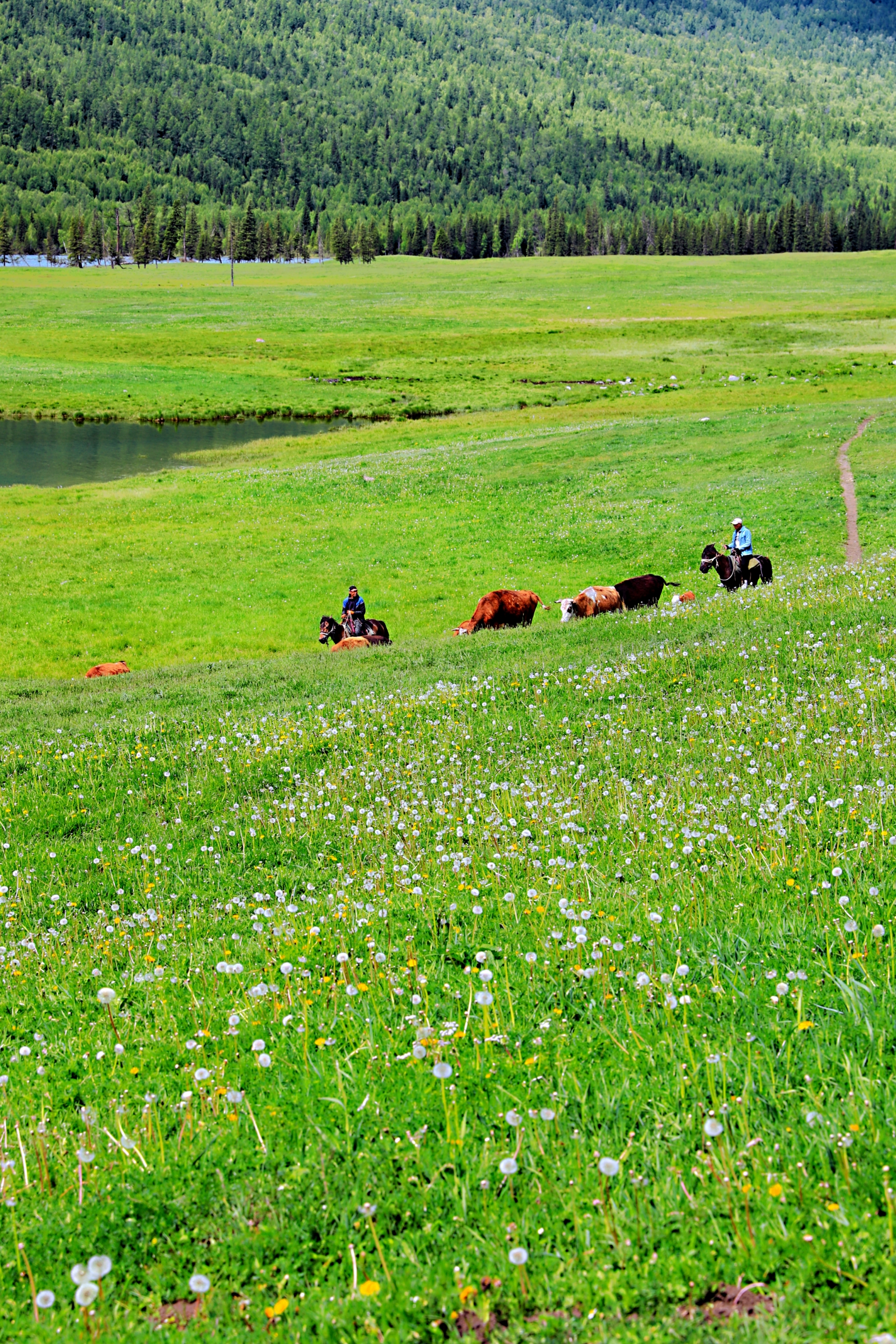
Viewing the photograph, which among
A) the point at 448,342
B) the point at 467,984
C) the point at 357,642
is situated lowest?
the point at 357,642

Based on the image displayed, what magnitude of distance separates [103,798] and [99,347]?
118 m

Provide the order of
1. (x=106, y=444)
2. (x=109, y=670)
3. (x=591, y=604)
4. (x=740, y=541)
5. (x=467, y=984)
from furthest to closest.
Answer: (x=106, y=444) → (x=740, y=541) → (x=591, y=604) → (x=109, y=670) → (x=467, y=984)

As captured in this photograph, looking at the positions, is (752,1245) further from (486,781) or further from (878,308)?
(878,308)

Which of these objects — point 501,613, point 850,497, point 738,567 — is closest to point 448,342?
point 850,497

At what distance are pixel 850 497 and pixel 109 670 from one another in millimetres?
30076

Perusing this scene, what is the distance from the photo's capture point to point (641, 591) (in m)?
27.4

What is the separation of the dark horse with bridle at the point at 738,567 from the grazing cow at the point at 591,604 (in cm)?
289

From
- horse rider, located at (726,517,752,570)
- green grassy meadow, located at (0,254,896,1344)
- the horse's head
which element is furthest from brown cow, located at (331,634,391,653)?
horse rider, located at (726,517,752,570)

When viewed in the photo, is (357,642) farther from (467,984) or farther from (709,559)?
(467,984)

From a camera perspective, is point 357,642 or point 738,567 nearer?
point 357,642

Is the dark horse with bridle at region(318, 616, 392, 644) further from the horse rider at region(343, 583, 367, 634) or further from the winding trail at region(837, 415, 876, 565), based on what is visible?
the winding trail at region(837, 415, 876, 565)

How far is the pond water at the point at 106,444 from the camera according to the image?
62562mm

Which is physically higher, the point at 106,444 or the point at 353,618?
the point at 106,444

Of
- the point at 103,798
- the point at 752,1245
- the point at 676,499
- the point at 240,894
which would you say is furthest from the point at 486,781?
the point at 676,499
